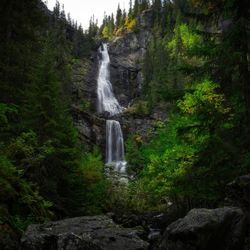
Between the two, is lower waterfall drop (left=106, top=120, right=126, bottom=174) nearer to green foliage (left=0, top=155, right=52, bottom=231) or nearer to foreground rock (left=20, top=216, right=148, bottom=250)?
green foliage (left=0, top=155, right=52, bottom=231)

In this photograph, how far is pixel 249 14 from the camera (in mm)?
13602

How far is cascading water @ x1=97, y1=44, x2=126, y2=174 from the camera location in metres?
56.5

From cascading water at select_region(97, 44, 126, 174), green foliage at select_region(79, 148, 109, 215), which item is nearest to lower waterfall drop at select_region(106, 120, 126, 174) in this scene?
cascading water at select_region(97, 44, 126, 174)

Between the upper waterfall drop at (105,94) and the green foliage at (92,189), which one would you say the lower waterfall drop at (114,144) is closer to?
the upper waterfall drop at (105,94)

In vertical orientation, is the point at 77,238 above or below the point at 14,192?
below

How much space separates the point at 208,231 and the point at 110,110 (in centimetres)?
6357

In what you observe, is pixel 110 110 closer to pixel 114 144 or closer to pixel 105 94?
pixel 105 94

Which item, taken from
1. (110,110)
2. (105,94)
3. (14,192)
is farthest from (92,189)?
(105,94)

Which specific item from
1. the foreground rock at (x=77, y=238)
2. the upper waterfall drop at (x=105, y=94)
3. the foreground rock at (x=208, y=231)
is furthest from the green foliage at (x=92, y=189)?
the upper waterfall drop at (x=105, y=94)

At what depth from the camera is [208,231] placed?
31.6ft

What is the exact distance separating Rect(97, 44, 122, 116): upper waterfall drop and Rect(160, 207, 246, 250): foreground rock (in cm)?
5839

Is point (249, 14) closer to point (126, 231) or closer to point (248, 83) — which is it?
point (248, 83)

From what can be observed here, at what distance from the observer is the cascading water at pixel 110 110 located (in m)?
56.5

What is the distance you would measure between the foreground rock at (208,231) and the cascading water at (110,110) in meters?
38.8
